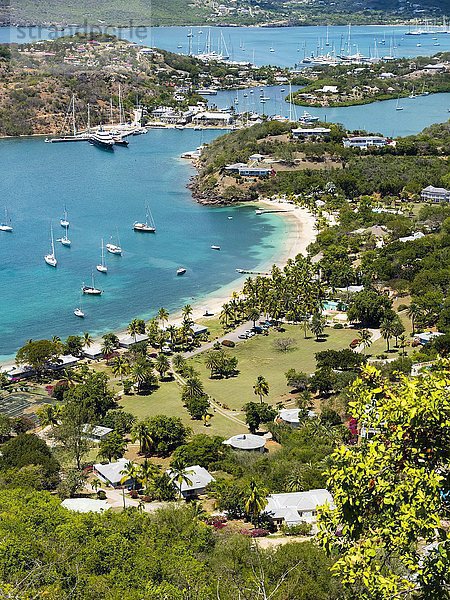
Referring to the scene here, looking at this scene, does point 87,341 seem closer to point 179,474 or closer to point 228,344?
point 228,344

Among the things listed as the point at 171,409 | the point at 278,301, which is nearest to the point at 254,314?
the point at 278,301

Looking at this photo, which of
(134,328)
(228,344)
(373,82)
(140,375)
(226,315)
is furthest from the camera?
(373,82)

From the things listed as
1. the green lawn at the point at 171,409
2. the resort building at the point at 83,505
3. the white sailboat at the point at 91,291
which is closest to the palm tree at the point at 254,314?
the green lawn at the point at 171,409

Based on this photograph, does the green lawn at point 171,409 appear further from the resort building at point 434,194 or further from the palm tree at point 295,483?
the resort building at point 434,194

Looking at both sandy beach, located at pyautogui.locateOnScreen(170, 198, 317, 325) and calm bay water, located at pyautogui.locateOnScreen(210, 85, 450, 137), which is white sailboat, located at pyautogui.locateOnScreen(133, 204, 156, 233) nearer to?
sandy beach, located at pyautogui.locateOnScreen(170, 198, 317, 325)

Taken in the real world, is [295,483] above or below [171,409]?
above

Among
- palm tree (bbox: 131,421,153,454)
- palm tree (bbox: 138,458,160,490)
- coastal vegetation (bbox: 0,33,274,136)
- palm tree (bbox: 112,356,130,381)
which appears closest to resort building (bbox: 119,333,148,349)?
palm tree (bbox: 112,356,130,381)
